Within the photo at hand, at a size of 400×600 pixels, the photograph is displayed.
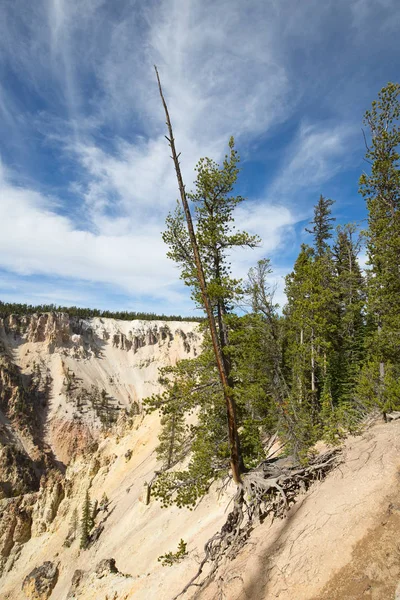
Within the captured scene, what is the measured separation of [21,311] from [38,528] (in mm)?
69251

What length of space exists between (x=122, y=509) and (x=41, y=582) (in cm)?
726

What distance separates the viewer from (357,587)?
4.64m

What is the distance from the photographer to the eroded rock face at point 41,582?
76.5 ft

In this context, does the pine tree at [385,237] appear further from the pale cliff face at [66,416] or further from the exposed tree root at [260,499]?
the pale cliff face at [66,416]

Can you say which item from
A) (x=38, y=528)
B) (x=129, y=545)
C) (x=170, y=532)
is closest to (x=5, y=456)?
(x=38, y=528)

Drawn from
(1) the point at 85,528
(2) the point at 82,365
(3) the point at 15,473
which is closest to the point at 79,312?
(2) the point at 82,365

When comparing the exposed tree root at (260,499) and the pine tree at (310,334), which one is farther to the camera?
the pine tree at (310,334)

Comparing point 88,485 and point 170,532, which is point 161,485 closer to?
point 170,532

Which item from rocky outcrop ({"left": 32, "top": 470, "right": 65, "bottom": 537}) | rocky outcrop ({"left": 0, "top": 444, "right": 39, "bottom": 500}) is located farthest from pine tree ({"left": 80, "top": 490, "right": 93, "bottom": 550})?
rocky outcrop ({"left": 0, "top": 444, "right": 39, "bottom": 500})

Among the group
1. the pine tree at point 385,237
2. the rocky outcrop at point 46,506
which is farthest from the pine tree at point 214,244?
the rocky outcrop at point 46,506

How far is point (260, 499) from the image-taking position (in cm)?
795

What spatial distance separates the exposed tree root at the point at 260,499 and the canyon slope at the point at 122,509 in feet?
1.00

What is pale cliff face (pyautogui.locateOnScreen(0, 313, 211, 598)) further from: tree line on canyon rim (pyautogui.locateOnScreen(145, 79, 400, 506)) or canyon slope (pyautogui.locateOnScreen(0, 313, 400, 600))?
tree line on canyon rim (pyautogui.locateOnScreen(145, 79, 400, 506))

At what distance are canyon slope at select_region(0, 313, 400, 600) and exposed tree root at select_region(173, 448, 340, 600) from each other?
0.31m
